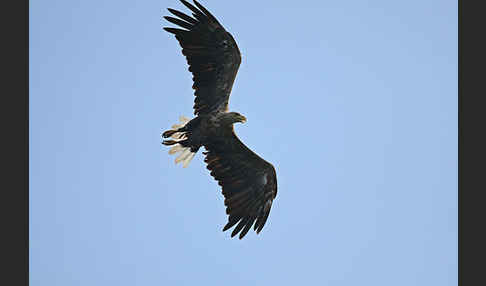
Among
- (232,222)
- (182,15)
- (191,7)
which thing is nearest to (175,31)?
(182,15)

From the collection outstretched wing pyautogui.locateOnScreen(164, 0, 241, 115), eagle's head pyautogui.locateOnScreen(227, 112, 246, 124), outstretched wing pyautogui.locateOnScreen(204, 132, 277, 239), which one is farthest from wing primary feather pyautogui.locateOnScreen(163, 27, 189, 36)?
outstretched wing pyautogui.locateOnScreen(204, 132, 277, 239)

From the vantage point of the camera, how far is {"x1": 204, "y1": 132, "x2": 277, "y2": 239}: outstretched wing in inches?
547

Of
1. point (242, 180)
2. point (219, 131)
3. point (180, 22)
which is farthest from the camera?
point (242, 180)

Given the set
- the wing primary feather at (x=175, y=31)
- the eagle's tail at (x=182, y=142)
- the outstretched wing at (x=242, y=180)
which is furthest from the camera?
the outstretched wing at (x=242, y=180)

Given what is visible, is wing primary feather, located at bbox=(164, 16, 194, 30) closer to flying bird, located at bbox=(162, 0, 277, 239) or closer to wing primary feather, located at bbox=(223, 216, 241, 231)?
flying bird, located at bbox=(162, 0, 277, 239)

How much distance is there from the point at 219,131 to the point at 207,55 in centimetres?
123

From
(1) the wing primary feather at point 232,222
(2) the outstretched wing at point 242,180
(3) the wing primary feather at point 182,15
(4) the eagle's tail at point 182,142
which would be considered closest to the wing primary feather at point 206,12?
(3) the wing primary feather at point 182,15

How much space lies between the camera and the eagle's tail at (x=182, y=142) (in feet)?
45.1

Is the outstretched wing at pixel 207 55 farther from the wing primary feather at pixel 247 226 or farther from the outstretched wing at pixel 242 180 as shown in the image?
the wing primary feather at pixel 247 226

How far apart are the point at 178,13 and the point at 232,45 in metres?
0.99

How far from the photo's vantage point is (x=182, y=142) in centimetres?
1379

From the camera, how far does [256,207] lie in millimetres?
14023

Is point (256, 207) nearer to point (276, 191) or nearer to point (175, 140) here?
point (276, 191)

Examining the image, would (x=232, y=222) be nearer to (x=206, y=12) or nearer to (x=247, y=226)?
(x=247, y=226)
